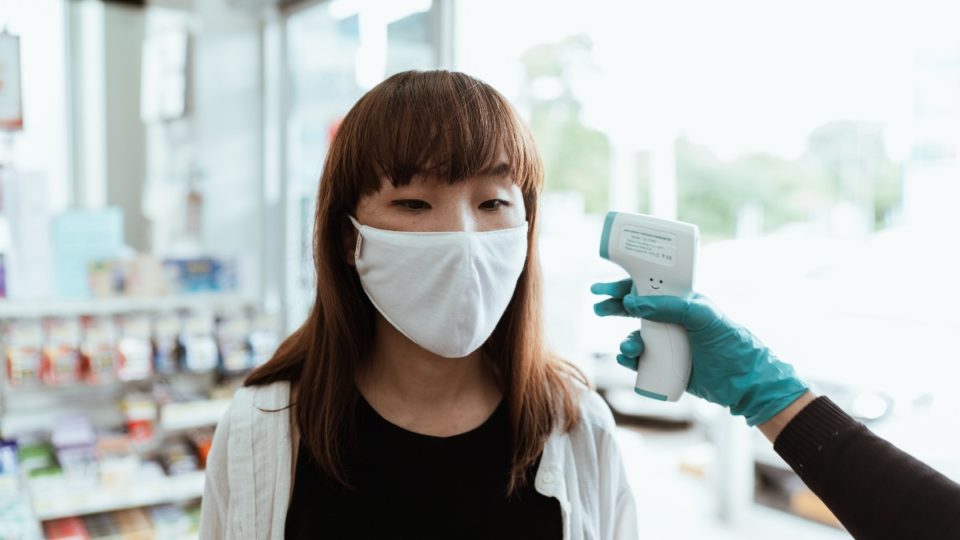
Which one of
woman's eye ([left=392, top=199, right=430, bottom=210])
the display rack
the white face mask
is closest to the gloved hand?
the white face mask

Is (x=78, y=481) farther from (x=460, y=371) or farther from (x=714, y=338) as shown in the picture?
(x=714, y=338)

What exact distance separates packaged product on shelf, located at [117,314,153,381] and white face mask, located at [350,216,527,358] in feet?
5.69

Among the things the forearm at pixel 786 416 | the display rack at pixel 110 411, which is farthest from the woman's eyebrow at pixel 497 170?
the display rack at pixel 110 411

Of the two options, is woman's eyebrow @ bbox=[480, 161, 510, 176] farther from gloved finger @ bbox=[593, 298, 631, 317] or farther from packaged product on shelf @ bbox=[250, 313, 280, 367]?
packaged product on shelf @ bbox=[250, 313, 280, 367]

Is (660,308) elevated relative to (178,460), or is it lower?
elevated

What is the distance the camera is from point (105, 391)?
2.79 m

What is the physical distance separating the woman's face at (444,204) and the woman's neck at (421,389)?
0.22 metres

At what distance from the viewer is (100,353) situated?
256cm

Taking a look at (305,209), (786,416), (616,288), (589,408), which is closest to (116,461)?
(305,209)

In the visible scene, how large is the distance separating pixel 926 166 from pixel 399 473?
7.09ft

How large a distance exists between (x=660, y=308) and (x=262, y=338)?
2006 millimetres

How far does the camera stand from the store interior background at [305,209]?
2.55m

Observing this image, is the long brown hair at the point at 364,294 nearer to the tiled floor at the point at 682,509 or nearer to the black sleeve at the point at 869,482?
the black sleeve at the point at 869,482

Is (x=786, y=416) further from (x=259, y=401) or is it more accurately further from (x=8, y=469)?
(x=8, y=469)
